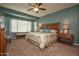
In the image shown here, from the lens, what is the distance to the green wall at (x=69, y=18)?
1849 mm

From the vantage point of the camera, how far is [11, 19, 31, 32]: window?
1.84 m

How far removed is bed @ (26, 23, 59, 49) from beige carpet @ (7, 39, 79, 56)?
0.11 m

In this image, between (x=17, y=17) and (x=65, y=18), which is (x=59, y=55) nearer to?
(x=65, y=18)

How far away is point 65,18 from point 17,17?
40.2 inches

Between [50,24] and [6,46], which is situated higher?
[50,24]

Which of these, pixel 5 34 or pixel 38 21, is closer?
pixel 5 34

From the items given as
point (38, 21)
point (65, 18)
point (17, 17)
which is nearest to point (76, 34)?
point (65, 18)

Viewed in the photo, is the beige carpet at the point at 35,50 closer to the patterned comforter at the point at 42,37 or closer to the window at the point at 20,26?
the patterned comforter at the point at 42,37

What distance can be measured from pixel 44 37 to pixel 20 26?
57cm

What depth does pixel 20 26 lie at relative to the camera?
6.09 feet

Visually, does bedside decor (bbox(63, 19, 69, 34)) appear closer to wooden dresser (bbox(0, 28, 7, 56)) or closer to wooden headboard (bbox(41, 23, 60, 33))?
wooden headboard (bbox(41, 23, 60, 33))

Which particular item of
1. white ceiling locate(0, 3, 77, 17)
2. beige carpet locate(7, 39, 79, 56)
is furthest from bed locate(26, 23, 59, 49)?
white ceiling locate(0, 3, 77, 17)

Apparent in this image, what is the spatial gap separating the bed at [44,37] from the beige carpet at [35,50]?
4.2 inches

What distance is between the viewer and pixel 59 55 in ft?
6.05
